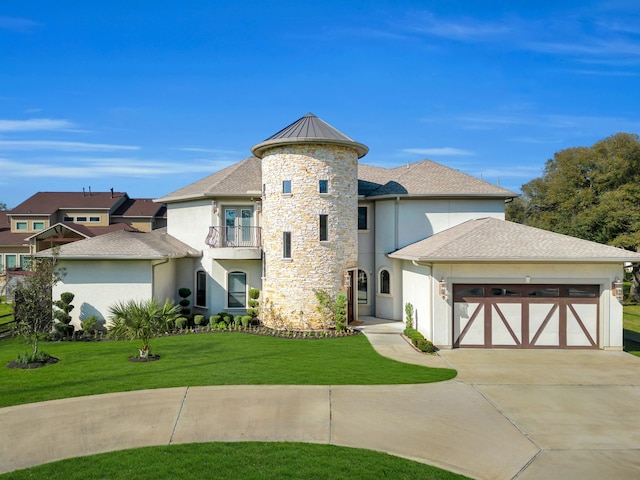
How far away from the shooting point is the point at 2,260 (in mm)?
39219

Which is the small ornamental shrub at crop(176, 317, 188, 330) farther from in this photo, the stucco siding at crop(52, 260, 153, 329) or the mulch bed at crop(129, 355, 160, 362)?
the mulch bed at crop(129, 355, 160, 362)

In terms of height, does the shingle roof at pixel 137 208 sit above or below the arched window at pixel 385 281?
above

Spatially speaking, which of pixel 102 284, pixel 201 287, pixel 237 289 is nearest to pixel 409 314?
pixel 237 289

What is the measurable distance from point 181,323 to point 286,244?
5.59 metres

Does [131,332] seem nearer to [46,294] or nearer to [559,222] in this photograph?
[46,294]

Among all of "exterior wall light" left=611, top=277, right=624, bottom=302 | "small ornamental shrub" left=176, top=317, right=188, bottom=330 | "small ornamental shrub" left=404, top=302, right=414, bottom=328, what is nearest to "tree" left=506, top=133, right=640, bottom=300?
"exterior wall light" left=611, top=277, right=624, bottom=302

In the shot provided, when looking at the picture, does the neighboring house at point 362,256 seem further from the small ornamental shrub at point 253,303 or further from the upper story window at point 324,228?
the small ornamental shrub at point 253,303

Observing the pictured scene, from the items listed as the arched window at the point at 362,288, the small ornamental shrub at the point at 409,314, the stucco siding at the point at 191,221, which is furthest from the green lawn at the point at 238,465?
the stucco siding at the point at 191,221

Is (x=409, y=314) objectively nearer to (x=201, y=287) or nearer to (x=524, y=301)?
(x=524, y=301)

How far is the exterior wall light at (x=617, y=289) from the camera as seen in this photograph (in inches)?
577

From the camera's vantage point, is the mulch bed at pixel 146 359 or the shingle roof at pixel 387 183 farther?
the shingle roof at pixel 387 183

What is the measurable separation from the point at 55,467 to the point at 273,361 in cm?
682

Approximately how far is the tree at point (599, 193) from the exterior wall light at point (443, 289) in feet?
→ 68.9

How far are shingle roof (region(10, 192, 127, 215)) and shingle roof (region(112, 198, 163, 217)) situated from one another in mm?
1202
